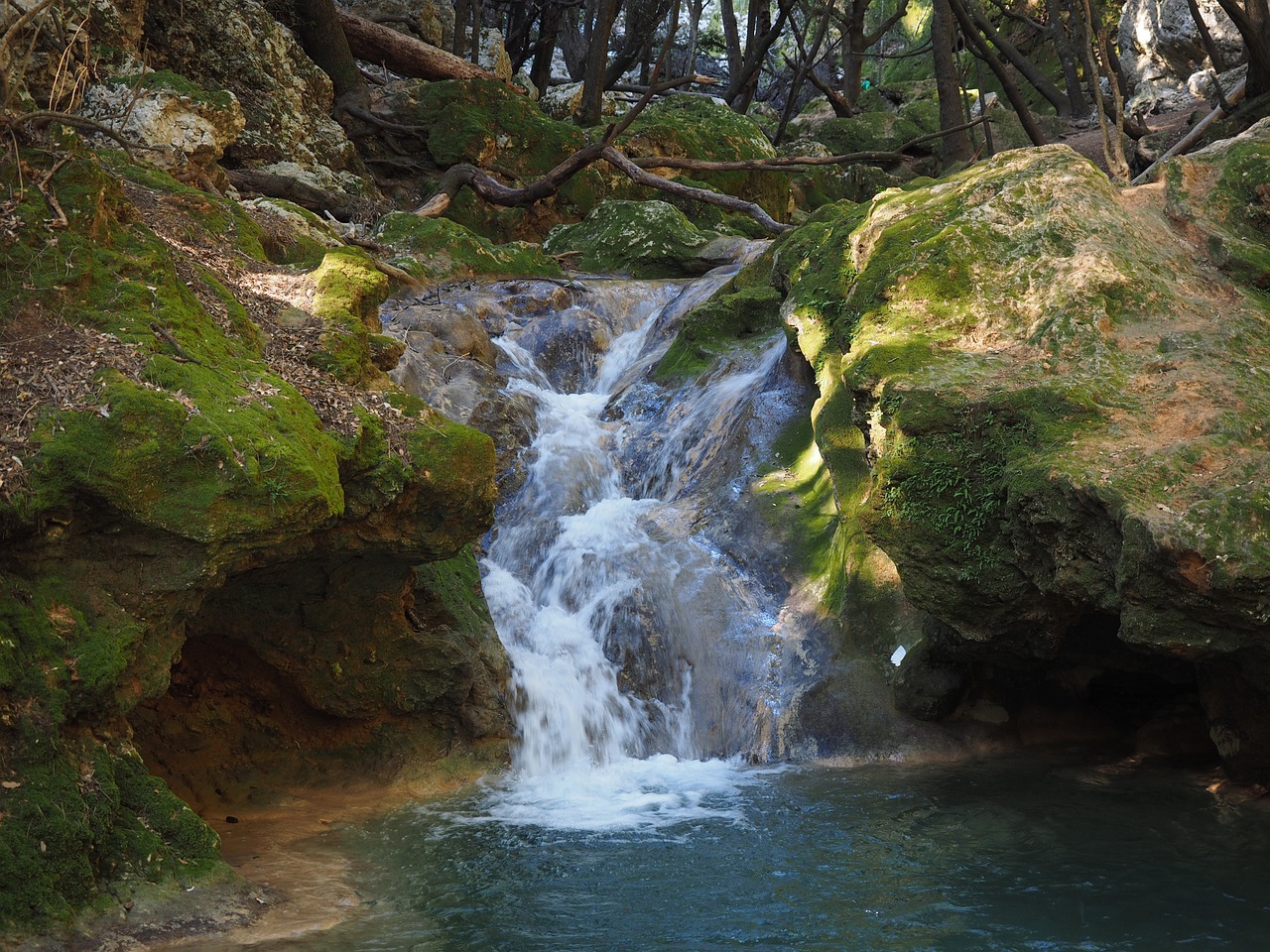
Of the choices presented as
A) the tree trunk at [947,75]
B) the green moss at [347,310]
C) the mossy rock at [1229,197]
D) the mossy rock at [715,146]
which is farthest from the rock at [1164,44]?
the green moss at [347,310]

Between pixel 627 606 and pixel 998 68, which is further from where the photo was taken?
pixel 998 68

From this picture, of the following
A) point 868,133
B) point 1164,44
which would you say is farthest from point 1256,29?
point 1164,44

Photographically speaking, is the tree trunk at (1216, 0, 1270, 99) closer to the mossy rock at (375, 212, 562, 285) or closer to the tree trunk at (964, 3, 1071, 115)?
the tree trunk at (964, 3, 1071, 115)

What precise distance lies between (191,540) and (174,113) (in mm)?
9449

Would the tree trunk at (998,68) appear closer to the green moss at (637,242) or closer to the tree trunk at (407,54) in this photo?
the green moss at (637,242)

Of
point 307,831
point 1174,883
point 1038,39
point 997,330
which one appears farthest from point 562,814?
point 1038,39

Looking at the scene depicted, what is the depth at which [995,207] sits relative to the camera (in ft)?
25.2

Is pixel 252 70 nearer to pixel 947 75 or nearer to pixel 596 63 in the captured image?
pixel 596 63

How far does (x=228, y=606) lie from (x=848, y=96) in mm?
22466

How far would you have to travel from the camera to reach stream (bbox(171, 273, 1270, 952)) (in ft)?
16.5

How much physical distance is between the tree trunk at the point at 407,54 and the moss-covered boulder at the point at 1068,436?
42.6 feet

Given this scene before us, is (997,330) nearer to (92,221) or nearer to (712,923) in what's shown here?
(712,923)

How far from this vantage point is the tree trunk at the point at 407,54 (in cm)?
1905

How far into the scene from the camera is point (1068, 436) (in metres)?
6.15
